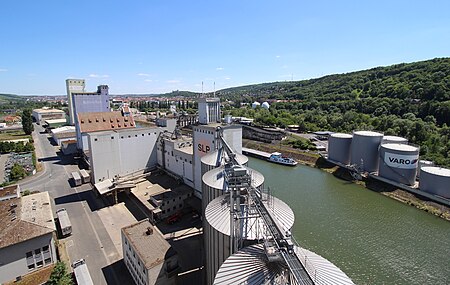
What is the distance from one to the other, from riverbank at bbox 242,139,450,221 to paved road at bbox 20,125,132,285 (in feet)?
75.1

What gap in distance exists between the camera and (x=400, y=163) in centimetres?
2322

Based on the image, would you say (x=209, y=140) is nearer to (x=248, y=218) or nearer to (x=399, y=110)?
(x=248, y=218)

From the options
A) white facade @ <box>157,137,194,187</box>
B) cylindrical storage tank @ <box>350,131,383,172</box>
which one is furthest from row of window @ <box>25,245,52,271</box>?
cylindrical storage tank @ <box>350,131,383,172</box>

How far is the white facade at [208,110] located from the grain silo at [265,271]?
13.4m

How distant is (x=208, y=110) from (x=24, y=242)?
1364cm

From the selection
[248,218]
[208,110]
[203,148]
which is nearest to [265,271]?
[248,218]

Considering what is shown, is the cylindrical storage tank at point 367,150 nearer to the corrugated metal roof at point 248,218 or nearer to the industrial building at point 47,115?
the corrugated metal roof at point 248,218

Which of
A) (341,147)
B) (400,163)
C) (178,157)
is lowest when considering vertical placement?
(400,163)

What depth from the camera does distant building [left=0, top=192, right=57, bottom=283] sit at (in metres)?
11.9

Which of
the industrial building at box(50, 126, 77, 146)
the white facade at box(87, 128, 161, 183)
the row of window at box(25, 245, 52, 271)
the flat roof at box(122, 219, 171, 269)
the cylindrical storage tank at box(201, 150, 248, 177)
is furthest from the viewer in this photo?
the industrial building at box(50, 126, 77, 146)

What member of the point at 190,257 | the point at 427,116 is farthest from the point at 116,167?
the point at 427,116

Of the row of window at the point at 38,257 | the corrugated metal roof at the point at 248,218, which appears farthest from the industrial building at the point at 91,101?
the corrugated metal roof at the point at 248,218

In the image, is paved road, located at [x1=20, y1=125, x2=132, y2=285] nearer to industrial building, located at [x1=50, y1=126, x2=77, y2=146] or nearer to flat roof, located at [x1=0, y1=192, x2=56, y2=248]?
flat roof, located at [x1=0, y1=192, x2=56, y2=248]

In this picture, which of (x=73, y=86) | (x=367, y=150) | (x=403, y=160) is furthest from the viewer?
(x=73, y=86)
